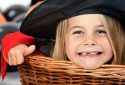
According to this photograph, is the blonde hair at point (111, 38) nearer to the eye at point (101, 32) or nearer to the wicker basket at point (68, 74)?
the eye at point (101, 32)

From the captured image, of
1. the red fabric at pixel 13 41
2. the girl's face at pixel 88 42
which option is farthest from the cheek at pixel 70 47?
the red fabric at pixel 13 41

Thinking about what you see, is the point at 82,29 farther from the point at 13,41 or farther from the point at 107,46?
the point at 13,41

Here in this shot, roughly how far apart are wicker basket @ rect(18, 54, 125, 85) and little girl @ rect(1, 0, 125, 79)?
2 cm

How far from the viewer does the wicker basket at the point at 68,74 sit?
27.3 inches

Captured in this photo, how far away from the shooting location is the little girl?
2.48ft

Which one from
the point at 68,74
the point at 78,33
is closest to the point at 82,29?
the point at 78,33

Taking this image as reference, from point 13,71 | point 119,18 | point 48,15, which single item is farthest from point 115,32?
point 13,71

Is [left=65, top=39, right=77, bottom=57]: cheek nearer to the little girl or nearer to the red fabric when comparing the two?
the little girl

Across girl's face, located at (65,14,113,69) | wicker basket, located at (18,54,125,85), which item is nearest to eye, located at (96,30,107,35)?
girl's face, located at (65,14,113,69)

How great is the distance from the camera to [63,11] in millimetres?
765

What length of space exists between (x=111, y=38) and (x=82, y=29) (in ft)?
0.24

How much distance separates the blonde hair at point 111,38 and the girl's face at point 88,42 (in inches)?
0.4

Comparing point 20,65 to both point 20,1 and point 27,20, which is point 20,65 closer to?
point 27,20

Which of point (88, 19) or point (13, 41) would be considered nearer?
point (88, 19)
